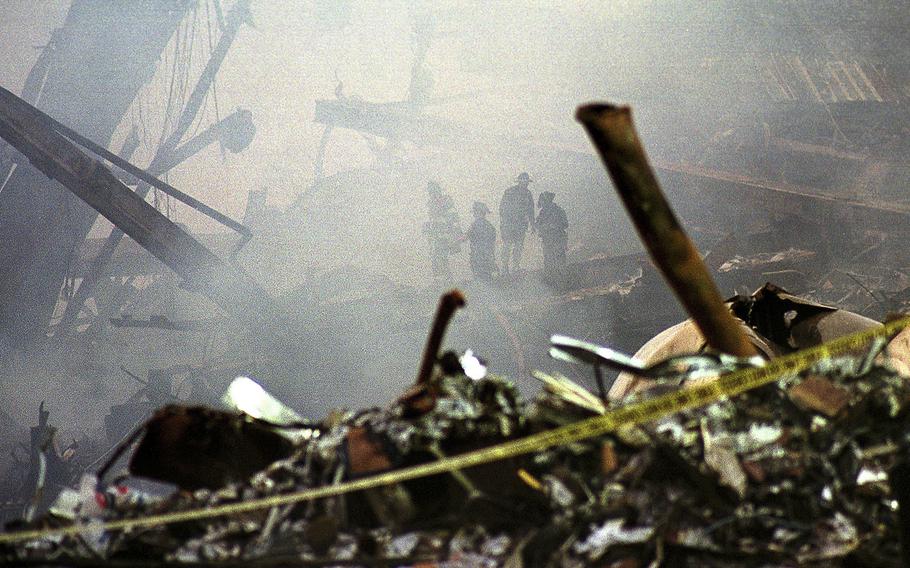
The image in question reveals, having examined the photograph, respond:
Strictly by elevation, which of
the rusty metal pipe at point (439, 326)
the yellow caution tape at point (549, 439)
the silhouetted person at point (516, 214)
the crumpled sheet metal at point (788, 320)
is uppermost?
the silhouetted person at point (516, 214)

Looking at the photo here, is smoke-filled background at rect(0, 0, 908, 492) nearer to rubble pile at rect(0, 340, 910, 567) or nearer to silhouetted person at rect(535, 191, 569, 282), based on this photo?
silhouetted person at rect(535, 191, 569, 282)

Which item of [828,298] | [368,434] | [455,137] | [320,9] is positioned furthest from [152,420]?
[320,9]

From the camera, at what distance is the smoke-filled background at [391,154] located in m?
13.7

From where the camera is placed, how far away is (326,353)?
13.4 metres

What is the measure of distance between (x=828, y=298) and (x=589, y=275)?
3.96m

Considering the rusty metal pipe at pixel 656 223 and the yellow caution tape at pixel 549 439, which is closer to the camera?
the rusty metal pipe at pixel 656 223

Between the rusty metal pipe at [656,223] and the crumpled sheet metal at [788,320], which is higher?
the rusty metal pipe at [656,223]

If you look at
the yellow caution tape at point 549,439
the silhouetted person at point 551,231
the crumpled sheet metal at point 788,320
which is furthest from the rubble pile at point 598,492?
the silhouetted person at point 551,231

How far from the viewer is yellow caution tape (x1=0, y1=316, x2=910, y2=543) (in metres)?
1.63

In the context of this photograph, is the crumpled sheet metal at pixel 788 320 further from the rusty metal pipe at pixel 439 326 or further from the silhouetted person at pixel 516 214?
the silhouetted person at pixel 516 214

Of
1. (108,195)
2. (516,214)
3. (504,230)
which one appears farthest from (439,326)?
(504,230)

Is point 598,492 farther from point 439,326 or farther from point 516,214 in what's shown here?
point 516,214

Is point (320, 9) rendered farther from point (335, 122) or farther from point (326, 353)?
point (326, 353)

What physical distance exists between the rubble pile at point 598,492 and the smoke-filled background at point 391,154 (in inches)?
443
